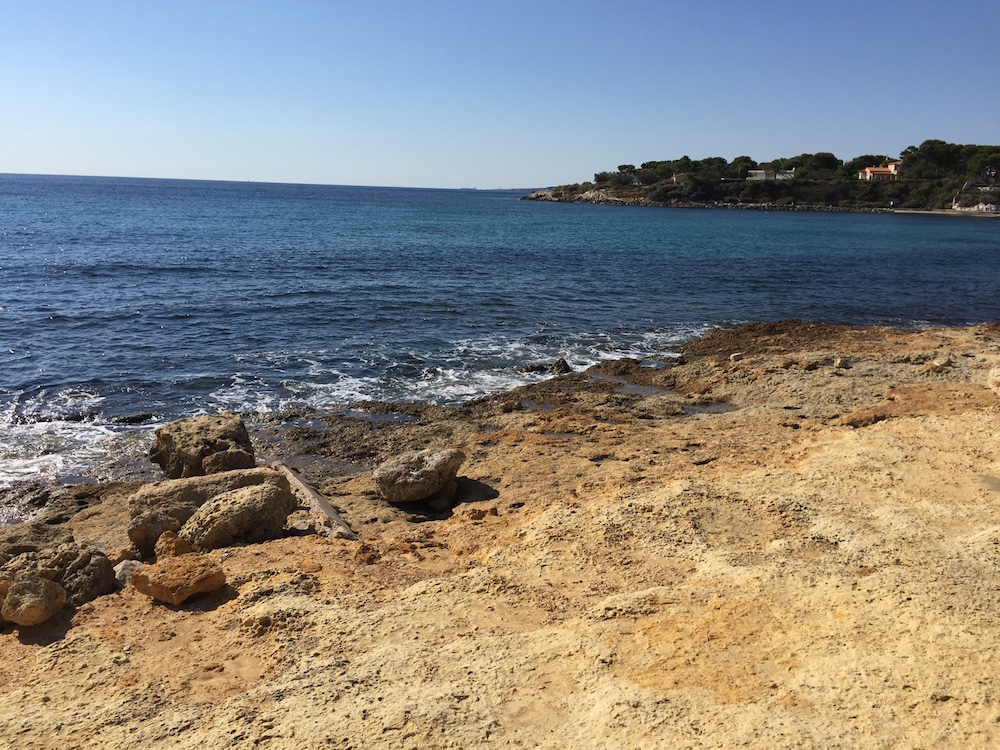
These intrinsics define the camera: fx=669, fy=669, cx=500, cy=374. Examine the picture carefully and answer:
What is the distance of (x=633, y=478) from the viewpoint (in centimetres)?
1036

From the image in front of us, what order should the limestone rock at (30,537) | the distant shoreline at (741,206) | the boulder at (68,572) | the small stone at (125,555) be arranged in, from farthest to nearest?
the distant shoreline at (741,206) → the limestone rock at (30,537) → the small stone at (125,555) → the boulder at (68,572)

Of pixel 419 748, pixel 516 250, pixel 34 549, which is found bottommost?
pixel 34 549

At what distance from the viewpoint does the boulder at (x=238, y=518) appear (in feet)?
28.2

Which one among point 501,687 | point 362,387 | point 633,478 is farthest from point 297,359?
point 501,687

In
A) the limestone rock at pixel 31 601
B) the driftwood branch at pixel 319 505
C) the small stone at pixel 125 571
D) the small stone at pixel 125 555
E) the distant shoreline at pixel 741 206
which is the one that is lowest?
the small stone at pixel 125 555

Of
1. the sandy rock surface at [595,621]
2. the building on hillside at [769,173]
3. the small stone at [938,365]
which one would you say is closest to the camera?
the sandy rock surface at [595,621]

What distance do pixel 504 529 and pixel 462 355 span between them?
40.3 feet

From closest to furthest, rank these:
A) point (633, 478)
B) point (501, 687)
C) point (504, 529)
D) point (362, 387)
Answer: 1. point (501, 687)
2. point (504, 529)
3. point (633, 478)
4. point (362, 387)

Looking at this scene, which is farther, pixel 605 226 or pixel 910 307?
pixel 605 226

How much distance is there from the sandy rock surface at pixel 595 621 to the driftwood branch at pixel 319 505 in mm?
391

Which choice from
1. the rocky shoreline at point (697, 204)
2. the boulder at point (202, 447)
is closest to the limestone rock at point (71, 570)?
the boulder at point (202, 447)

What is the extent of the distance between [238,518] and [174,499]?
155 cm

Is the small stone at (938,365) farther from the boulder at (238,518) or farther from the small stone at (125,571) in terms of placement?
the small stone at (125,571)

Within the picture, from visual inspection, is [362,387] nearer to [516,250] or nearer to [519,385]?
[519,385]
